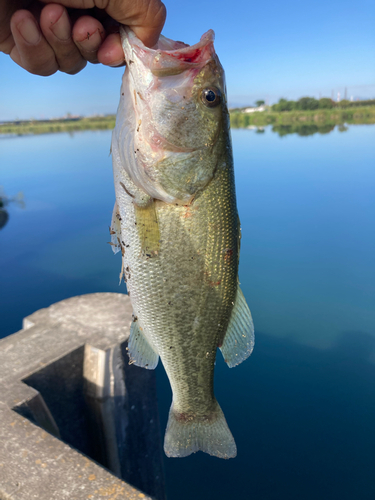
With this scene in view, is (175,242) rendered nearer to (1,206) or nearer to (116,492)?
(116,492)

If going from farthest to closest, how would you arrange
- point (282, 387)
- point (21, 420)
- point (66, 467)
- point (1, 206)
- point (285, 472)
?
point (1, 206) → point (282, 387) → point (285, 472) → point (21, 420) → point (66, 467)

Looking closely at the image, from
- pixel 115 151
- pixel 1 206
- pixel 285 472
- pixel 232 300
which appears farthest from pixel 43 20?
pixel 1 206

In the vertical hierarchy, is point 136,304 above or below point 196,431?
above

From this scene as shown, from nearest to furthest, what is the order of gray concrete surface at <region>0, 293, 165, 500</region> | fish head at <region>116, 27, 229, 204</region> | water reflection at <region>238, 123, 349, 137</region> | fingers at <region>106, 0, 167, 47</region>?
fingers at <region>106, 0, 167, 47</region>, fish head at <region>116, 27, 229, 204</region>, gray concrete surface at <region>0, 293, 165, 500</region>, water reflection at <region>238, 123, 349, 137</region>

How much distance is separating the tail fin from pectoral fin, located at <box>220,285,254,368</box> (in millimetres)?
344

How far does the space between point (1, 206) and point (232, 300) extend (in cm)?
2058

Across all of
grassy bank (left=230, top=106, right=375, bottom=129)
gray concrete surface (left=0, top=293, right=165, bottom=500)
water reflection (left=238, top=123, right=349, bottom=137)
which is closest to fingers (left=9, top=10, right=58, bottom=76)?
gray concrete surface (left=0, top=293, right=165, bottom=500)

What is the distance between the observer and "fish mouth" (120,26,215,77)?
4.23 feet

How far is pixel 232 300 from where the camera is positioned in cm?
161

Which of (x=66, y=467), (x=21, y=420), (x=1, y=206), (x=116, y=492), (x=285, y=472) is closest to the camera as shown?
(x=116, y=492)

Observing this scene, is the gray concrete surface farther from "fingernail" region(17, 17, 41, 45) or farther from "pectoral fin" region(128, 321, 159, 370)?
"fingernail" region(17, 17, 41, 45)

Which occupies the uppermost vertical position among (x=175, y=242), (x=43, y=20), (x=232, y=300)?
(x=43, y=20)

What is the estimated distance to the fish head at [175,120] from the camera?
4.38 ft

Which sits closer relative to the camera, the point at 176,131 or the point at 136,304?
the point at 176,131
